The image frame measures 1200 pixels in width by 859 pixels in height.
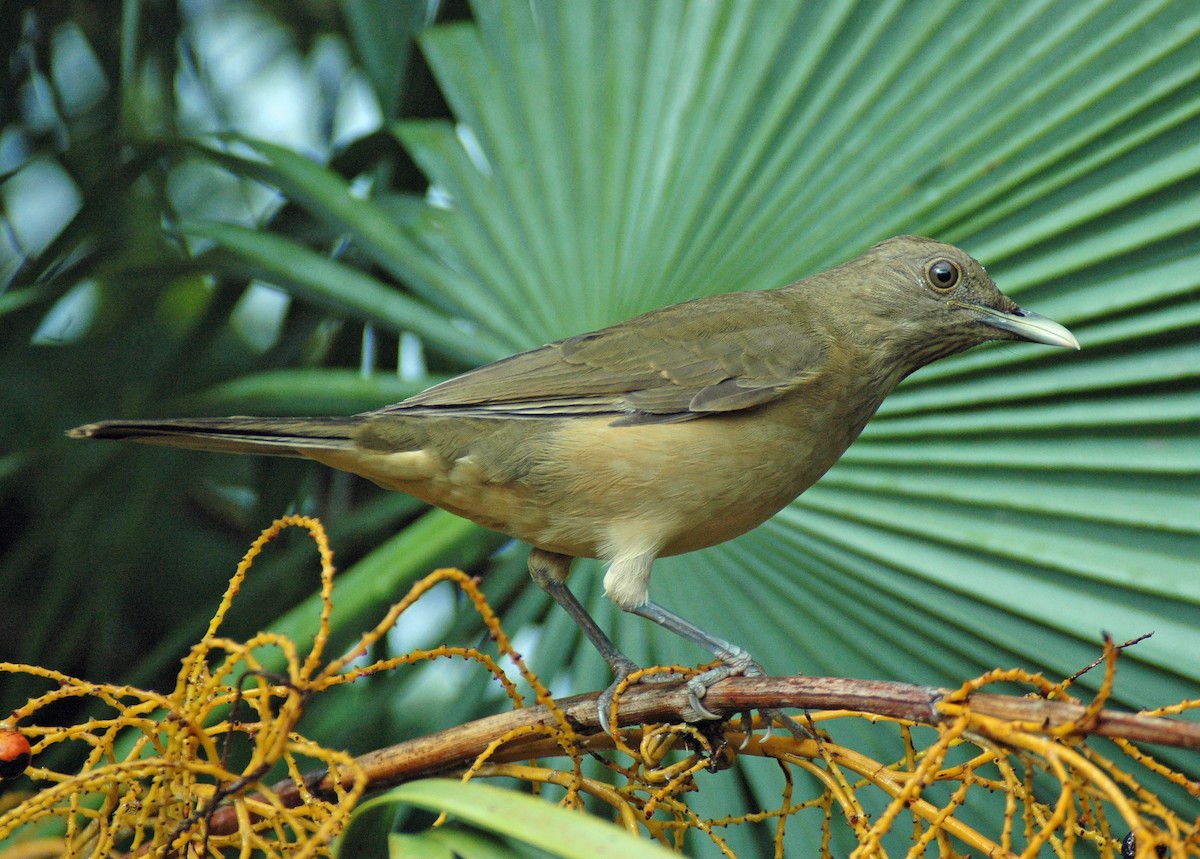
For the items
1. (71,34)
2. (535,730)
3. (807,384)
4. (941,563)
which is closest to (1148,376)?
(941,563)

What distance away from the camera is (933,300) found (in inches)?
119

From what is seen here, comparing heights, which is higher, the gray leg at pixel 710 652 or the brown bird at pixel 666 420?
the brown bird at pixel 666 420

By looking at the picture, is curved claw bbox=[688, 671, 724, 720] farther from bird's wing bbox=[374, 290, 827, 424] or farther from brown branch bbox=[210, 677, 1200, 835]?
bird's wing bbox=[374, 290, 827, 424]

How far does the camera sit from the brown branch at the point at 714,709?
4.45 ft

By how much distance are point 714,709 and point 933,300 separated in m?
1.57

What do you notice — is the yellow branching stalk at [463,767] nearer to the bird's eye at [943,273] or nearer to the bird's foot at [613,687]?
the bird's foot at [613,687]

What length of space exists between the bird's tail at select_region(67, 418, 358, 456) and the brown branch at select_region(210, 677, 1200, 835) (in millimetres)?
753

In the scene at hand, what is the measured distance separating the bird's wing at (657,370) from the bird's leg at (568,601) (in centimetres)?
39

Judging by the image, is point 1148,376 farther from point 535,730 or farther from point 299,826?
point 299,826

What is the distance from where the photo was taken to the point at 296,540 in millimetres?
3393

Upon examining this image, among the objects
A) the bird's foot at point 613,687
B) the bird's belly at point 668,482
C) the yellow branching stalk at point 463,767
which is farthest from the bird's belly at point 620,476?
the yellow branching stalk at point 463,767

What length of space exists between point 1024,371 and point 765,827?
1.29m

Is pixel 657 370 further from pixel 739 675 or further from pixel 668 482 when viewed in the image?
pixel 739 675

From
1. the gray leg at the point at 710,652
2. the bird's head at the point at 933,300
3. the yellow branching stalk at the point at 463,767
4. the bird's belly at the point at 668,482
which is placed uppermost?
the bird's head at the point at 933,300
